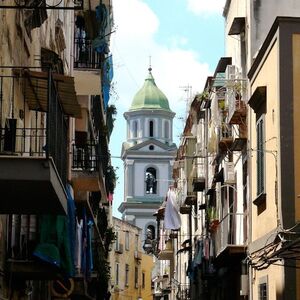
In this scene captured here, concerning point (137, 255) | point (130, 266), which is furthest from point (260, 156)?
point (137, 255)

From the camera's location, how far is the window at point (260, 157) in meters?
20.9

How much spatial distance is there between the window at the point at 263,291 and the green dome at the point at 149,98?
262 feet

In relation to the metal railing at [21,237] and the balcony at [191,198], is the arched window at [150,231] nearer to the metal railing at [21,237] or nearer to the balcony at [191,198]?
the balcony at [191,198]

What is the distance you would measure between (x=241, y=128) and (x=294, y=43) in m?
5.46

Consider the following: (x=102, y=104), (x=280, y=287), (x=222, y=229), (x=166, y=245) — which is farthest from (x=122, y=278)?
(x=280, y=287)

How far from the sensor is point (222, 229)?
2600cm

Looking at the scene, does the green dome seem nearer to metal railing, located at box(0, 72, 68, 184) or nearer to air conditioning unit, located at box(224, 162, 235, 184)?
air conditioning unit, located at box(224, 162, 235, 184)

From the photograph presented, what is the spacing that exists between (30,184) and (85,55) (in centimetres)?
1655

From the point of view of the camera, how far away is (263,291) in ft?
70.1

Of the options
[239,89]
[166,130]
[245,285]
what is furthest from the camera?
[166,130]

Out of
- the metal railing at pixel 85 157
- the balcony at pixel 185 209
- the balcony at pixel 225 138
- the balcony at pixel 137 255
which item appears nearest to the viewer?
the metal railing at pixel 85 157

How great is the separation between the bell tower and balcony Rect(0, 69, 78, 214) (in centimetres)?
7964

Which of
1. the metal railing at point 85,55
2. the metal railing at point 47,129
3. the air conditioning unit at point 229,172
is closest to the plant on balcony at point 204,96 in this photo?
the air conditioning unit at point 229,172

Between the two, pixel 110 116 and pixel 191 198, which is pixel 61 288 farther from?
pixel 191 198
